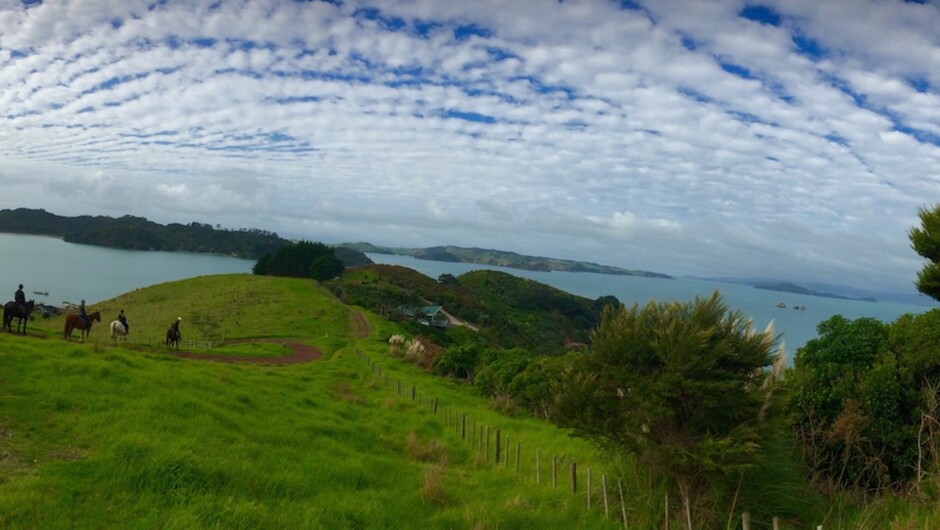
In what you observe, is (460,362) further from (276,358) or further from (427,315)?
(427,315)

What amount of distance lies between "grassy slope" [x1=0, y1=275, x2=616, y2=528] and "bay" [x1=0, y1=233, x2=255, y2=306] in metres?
77.5

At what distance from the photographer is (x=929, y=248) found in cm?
1348

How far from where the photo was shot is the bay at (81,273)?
9344 cm

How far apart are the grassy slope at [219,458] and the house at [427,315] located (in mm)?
56285

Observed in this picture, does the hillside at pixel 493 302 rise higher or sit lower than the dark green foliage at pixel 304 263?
lower

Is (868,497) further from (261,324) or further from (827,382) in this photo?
(261,324)

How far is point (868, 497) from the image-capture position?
31.0 feet

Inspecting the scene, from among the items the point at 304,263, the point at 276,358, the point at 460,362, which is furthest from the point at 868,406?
the point at 304,263

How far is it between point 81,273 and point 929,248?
141971 mm

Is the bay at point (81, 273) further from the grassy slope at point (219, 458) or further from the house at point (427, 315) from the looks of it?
the grassy slope at point (219, 458)

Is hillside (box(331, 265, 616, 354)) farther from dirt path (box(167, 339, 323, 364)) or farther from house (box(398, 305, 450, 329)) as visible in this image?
dirt path (box(167, 339, 323, 364))

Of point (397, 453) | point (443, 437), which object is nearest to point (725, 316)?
point (397, 453)

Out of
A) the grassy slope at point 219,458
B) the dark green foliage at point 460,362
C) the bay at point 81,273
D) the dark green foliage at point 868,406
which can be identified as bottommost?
the bay at point 81,273

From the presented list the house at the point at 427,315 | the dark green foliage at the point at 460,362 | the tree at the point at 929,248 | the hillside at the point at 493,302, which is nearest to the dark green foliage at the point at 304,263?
the hillside at the point at 493,302
